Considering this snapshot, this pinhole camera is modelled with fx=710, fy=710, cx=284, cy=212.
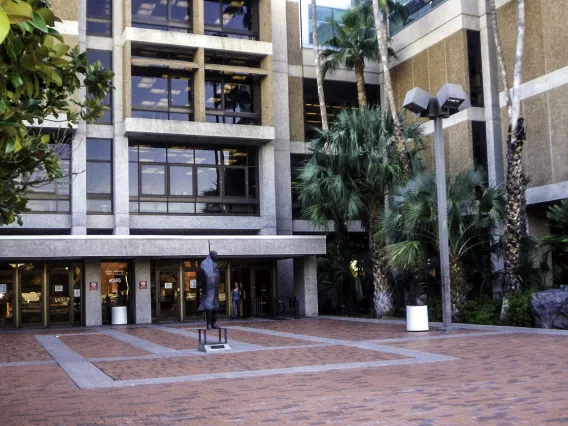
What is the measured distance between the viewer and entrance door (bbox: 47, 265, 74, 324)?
29.0 metres

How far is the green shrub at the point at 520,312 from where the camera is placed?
20453 millimetres

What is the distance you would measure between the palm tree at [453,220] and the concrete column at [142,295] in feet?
36.1

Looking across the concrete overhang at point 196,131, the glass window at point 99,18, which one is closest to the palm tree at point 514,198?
the concrete overhang at point 196,131

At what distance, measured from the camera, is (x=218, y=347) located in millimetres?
16438

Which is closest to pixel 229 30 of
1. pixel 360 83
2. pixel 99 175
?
pixel 360 83

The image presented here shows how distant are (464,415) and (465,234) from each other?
604 inches

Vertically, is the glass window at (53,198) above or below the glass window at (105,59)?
below

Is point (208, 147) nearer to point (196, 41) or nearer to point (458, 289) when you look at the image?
point (196, 41)

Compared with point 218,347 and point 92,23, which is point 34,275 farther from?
point 218,347

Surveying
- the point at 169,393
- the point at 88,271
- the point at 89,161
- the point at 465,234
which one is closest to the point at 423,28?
the point at 465,234

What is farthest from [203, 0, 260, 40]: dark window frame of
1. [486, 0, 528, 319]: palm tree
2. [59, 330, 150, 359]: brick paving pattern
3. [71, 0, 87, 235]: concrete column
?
[59, 330, 150, 359]: brick paving pattern

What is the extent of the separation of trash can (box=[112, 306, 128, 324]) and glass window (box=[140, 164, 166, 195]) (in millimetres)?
5261

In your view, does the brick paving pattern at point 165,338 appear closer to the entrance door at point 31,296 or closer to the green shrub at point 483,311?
the entrance door at point 31,296

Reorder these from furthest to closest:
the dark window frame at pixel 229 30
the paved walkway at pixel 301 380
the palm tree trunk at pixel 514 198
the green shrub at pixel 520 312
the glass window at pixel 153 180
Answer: the dark window frame at pixel 229 30 → the glass window at pixel 153 180 → the palm tree trunk at pixel 514 198 → the green shrub at pixel 520 312 → the paved walkway at pixel 301 380
